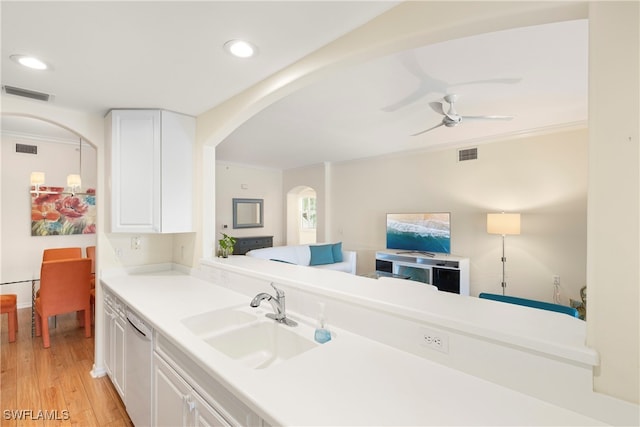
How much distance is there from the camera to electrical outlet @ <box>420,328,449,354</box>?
1167 mm

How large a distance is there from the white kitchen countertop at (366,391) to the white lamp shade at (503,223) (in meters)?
3.32

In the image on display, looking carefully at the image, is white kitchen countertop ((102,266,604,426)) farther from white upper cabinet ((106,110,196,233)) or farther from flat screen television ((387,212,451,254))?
flat screen television ((387,212,451,254))

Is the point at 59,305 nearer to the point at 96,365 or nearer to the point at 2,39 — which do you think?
the point at 96,365

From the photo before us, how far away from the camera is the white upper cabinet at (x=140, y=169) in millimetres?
2529

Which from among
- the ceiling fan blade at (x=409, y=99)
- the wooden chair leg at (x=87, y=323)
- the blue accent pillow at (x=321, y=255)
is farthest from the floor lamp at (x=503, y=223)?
the wooden chair leg at (x=87, y=323)

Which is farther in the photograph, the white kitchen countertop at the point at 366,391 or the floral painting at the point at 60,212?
the floral painting at the point at 60,212

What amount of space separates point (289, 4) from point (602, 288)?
1.55m

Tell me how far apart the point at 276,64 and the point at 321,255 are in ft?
12.6

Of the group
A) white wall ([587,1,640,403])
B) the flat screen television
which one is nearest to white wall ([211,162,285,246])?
the flat screen television

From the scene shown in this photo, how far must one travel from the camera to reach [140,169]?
8.37ft

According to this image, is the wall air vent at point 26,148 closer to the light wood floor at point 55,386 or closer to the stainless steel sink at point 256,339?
the light wood floor at point 55,386

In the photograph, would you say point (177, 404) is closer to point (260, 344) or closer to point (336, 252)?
point (260, 344)

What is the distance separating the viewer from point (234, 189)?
253 inches

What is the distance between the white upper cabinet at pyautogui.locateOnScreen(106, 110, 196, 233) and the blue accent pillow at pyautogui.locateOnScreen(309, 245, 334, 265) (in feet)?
9.63
